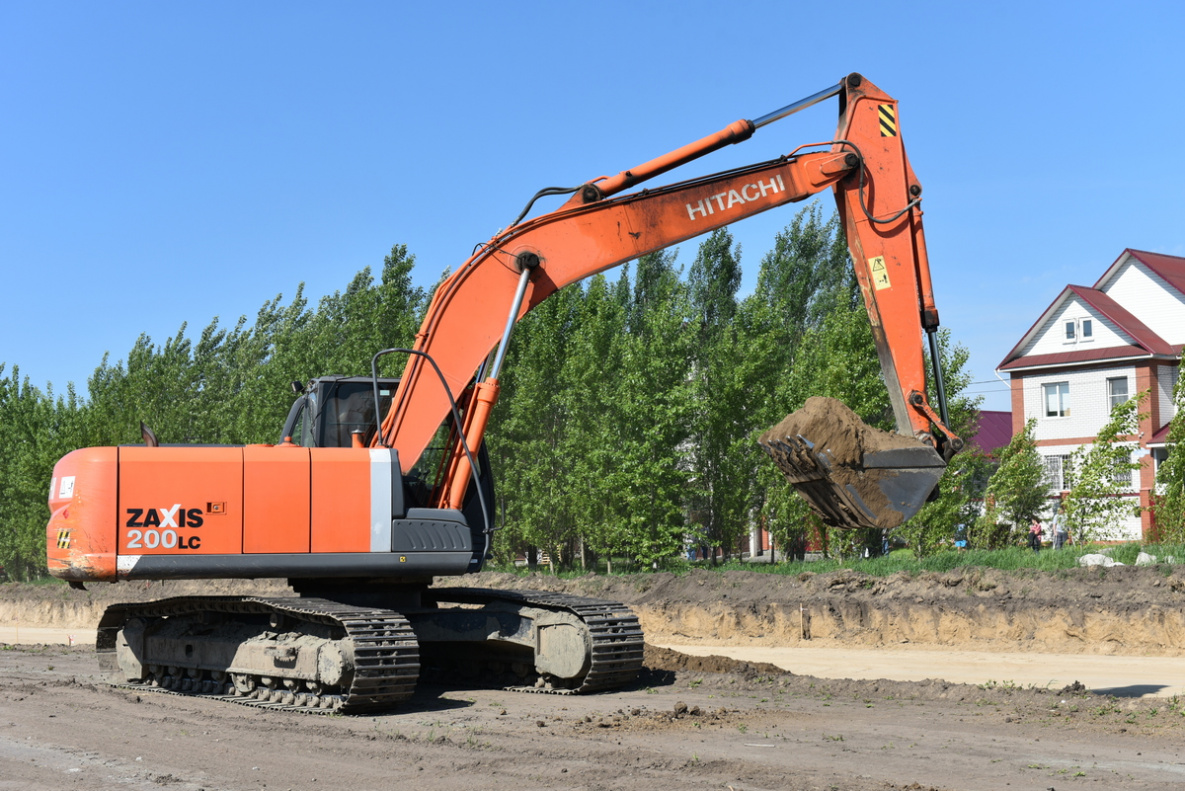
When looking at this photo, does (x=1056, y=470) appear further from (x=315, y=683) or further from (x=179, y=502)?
(x=179, y=502)

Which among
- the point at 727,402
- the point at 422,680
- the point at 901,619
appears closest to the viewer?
the point at 422,680

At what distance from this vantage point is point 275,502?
1077cm

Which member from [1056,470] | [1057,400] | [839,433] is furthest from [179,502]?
[1057,400]

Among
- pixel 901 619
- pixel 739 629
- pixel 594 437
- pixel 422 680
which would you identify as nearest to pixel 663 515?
Result: pixel 594 437

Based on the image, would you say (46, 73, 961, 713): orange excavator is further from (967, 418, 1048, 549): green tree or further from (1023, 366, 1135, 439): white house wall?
(1023, 366, 1135, 439): white house wall

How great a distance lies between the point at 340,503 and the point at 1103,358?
126 feet

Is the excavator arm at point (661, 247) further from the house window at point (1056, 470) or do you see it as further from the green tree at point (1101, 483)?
the house window at point (1056, 470)

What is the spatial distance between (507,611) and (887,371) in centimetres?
454

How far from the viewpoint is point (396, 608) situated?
12258mm

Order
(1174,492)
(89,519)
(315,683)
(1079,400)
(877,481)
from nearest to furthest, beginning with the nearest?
(877,481) → (89,519) → (315,683) → (1174,492) → (1079,400)

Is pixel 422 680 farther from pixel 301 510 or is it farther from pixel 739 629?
pixel 739 629

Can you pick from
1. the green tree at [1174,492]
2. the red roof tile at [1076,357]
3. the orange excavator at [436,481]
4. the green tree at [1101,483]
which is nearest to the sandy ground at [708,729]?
the orange excavator at [436,481]

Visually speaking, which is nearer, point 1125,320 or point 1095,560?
point 1095,560

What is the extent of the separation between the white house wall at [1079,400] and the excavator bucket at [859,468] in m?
35.1
